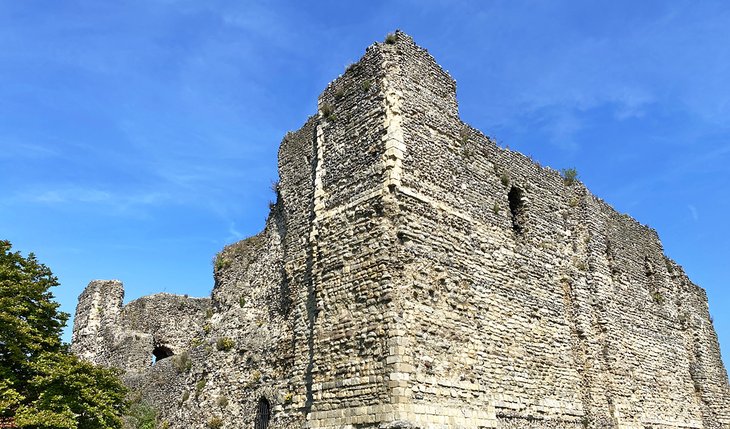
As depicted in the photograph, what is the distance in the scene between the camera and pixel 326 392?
11.9 m

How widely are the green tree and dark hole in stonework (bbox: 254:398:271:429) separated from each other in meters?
3.23

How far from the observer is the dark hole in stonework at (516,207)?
53.6ft

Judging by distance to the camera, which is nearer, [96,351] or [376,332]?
[376,332]

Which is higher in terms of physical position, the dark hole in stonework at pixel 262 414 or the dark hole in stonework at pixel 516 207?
the dark hole in stonework at pixel 516 207

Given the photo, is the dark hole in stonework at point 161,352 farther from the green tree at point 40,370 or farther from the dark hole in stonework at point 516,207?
the dark hole in stonework at point 516,207

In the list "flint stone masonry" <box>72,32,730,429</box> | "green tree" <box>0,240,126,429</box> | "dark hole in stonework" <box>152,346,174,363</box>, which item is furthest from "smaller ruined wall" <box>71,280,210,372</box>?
"green tree" <box>0,240,126,429</box>

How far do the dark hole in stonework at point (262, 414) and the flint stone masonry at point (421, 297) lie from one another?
61mm

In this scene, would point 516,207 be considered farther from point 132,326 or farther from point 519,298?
point 132,326

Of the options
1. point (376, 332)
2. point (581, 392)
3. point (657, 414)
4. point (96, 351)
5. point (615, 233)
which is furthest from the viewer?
point (96, 351)

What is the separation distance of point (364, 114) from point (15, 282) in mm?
8985

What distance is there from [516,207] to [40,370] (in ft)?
40.4

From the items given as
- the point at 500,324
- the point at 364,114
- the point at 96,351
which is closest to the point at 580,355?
the point at 500,324

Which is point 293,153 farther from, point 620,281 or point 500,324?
point 620,281

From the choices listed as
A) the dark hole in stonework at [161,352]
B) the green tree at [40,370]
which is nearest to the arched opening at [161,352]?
the dark hole in stonework at [161,352]
